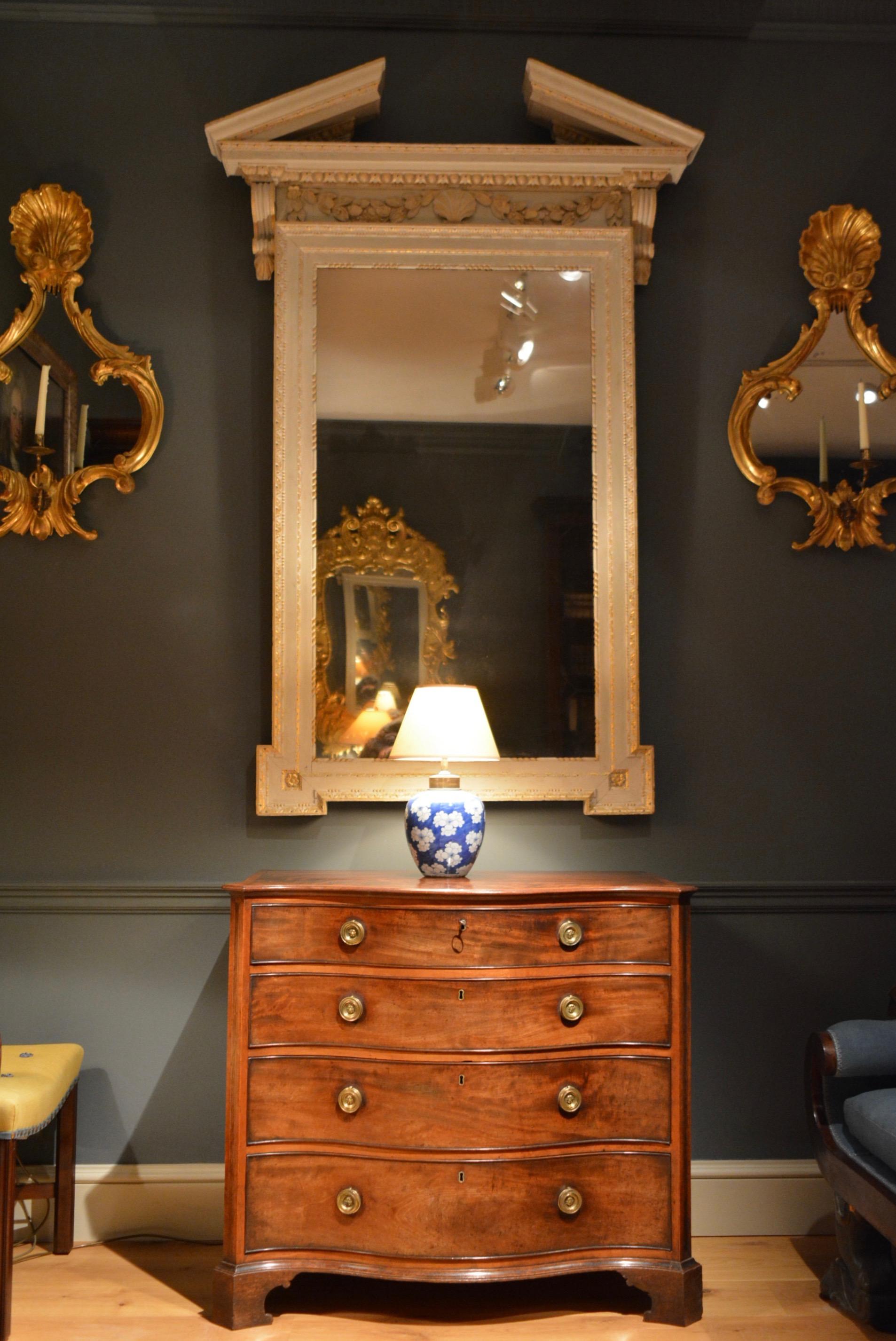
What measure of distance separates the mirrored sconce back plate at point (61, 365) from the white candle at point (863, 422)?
216cm

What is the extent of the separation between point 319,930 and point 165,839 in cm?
78

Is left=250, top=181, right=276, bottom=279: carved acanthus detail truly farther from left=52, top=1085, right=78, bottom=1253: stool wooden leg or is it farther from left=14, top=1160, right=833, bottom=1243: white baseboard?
left=14, top=1160, right=833, bottom=1243: white baseboard

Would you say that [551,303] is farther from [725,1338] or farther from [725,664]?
[725,1338]

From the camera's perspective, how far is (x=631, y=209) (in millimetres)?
3092

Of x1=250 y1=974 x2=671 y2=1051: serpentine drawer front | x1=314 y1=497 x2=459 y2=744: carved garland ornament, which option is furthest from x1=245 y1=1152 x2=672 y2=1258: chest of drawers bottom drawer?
x1=314 y1=497 x2=459 y2=744: carved garland ornament

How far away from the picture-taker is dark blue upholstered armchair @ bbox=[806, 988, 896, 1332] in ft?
7.58

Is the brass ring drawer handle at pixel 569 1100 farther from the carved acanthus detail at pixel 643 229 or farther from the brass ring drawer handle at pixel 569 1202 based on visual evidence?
the carved acanthus detail at pixel 643 229

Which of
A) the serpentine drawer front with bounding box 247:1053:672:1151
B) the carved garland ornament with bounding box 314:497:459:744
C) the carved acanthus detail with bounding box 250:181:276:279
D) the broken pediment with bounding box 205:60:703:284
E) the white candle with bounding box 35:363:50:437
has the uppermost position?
the broken pediment with bounding box 205:60:703:284

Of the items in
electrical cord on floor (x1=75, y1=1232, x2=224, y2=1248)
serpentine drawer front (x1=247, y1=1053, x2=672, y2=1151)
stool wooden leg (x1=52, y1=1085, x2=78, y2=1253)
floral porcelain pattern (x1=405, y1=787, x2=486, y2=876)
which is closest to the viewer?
serpentine drawer front (x1=247, y1=1053, x2=672, y2=1151)

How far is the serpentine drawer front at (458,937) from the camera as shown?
7.97 feet

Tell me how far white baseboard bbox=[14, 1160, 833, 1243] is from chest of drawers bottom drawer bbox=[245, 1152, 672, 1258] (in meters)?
0.58

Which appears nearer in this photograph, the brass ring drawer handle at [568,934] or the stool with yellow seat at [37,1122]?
the stool with yellow seat at [37,1122]

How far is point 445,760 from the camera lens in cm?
270

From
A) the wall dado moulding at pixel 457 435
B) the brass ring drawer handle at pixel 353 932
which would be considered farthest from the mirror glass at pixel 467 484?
the brass ring drawer handle at pixel 353 932
